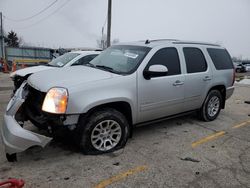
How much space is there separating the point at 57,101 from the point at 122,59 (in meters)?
1.57

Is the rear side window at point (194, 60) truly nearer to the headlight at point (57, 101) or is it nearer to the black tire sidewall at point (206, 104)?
the black tire sidewall at point (206, 104)

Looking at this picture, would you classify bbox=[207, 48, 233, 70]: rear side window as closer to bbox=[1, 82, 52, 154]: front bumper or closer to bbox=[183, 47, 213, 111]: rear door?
bbox=[183, 47, 213, 111]: rear door

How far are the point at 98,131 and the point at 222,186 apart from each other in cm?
184

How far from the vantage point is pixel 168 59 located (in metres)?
4.33

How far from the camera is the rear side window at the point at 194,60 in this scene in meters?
4.67

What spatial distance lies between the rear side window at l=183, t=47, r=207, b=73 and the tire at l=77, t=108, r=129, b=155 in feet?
6.22

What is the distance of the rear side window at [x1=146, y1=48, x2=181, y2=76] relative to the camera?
13.5ft

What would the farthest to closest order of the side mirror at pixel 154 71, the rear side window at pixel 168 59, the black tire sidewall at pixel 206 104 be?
the black tire sidewall at pixel 206 104 → the rear side window at pixel 168 59 → the side mirror at pixel 154 71

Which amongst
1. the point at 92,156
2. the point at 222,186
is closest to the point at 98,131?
the point at 92,156

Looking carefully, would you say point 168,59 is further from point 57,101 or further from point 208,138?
point 57,101

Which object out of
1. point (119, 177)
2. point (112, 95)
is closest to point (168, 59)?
point (112, 95)

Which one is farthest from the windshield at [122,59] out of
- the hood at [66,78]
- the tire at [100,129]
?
the tire at [100,129]

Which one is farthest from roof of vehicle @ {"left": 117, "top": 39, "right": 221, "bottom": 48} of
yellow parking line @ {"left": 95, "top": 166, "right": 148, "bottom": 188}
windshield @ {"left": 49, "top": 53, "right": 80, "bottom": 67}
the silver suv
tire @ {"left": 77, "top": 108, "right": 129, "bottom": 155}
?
windshield @ {"left": 49, "top": 53, "right": 80, "bottom": 67}

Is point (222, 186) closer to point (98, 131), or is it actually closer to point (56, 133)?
point (98, 131)
